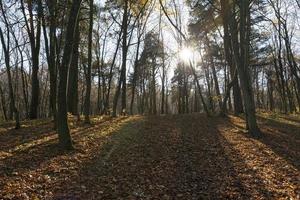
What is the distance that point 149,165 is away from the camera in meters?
10.1

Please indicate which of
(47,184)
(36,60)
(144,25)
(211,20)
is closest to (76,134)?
(47,184)

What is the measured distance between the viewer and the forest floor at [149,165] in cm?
774

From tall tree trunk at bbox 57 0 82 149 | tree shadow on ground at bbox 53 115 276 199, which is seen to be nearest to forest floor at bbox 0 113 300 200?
tree shadow on ground at bbox 53 115 276 199

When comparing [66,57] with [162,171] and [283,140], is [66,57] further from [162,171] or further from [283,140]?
[283,140]

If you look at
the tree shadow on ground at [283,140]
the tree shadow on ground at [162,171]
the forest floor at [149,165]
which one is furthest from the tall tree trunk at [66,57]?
the tree shadow on ground at [283,140]

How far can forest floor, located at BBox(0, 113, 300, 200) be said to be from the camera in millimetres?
7738

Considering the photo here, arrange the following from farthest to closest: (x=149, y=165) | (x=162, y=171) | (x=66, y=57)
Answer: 1. (x=66, y=57)
2. (x=149, y=165)
3. (x=162, y=171)

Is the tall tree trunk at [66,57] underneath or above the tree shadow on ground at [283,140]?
above

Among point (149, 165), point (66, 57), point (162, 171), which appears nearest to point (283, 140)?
point (149, 165)

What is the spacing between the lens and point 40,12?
47.0ft

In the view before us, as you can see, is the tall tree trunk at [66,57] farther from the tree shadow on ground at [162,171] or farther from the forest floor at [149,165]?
the tree shadow on ground at [162,171]

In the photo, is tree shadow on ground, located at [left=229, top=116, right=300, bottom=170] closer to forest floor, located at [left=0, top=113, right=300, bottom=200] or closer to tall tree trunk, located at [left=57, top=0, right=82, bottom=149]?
forest floor, located at [left=0, top=113, right=300, bottom=200]

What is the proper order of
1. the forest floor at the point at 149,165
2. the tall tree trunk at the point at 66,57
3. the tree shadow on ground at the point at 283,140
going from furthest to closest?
the tree shadow on ground at the point at 283,140 < the tall tree trunk at the point at 66,57 < the forest floor at the point at 149,165

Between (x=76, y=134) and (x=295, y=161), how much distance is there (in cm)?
756
